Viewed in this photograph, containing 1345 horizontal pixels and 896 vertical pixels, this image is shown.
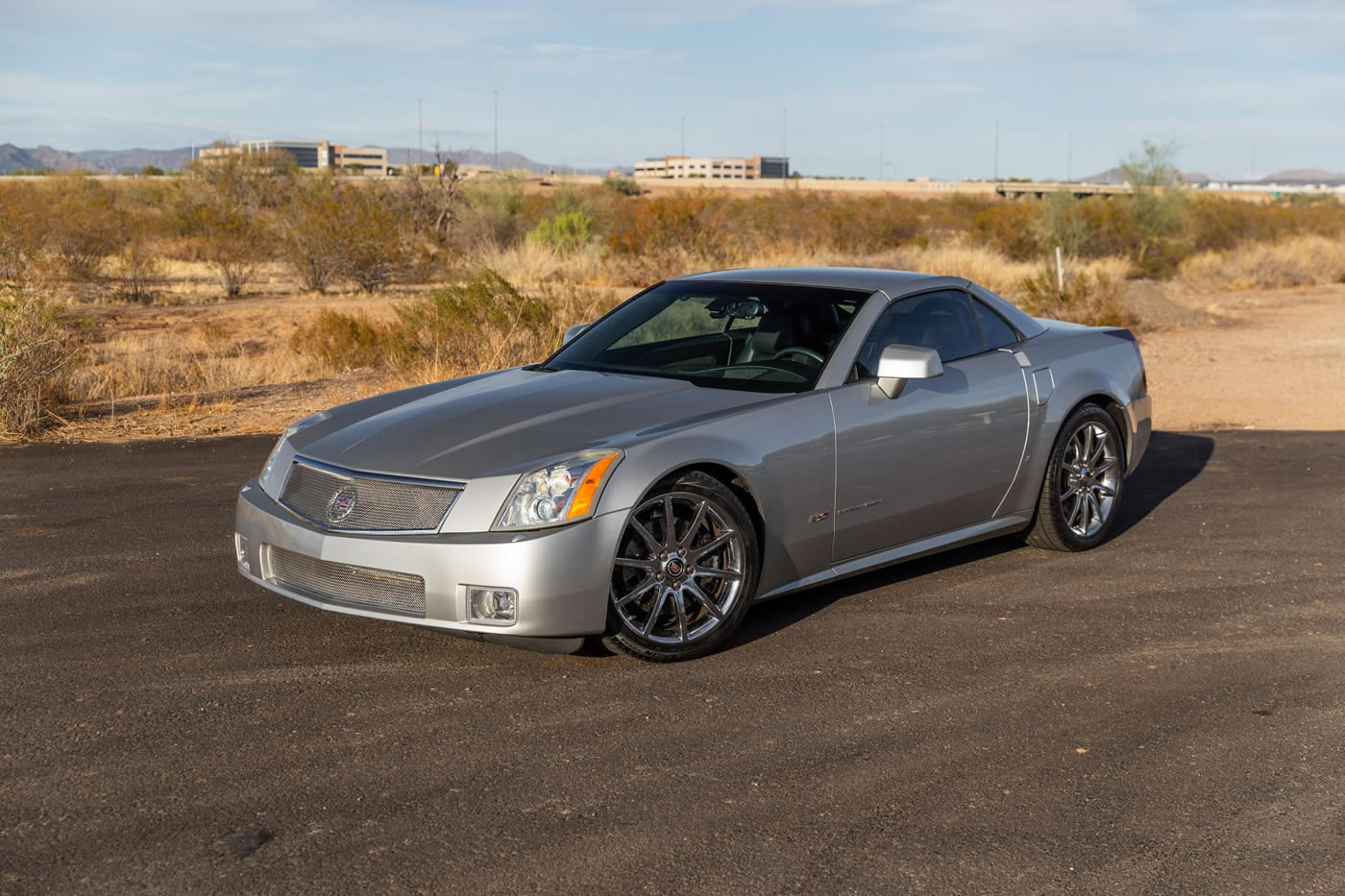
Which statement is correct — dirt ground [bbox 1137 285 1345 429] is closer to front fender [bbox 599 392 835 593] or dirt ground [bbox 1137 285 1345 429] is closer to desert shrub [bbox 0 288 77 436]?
front fender [bbox 599 392 835 593]

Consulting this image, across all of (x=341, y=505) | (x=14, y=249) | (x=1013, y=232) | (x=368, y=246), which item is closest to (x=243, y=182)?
(x=368, y=246)

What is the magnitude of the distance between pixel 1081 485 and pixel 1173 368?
34.6ft

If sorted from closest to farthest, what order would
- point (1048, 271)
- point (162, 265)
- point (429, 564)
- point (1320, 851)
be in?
point (1320, 851), point (429, 564), point (1048, 271), point (162, 265)

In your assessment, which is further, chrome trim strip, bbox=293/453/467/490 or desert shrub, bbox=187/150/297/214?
desert shrub, bbox=187/150/297/214

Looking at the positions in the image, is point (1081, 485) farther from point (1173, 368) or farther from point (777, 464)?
point (1173, 368)

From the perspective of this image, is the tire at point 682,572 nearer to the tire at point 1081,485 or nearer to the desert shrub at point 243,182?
the tire at point 1081,485

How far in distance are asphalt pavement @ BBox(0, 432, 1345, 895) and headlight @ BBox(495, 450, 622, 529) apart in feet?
2.16

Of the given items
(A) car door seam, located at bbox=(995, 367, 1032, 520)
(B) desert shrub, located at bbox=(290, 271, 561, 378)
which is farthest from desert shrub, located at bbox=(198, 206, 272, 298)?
(A) car door seam, located at bbox=(995, 367, 1032, 520)

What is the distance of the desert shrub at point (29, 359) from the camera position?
10.8 meters

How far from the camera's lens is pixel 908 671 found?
547 cm

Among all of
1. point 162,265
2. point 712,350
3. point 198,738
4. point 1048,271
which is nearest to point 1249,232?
point 1048,271

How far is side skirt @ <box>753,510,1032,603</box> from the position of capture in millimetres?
6004

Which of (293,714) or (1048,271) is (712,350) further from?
(1048,271)

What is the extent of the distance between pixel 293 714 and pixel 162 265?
26.6 meters
